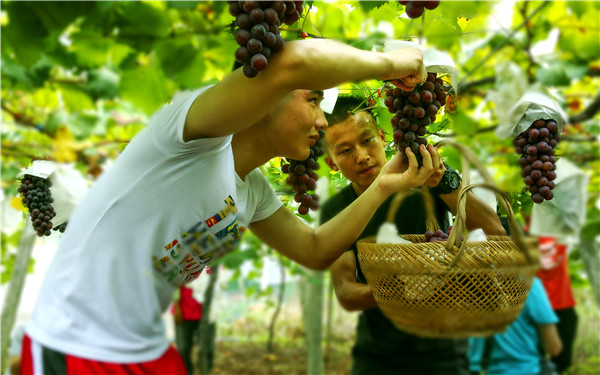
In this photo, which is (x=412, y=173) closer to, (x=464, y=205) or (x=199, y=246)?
(x=464, y=205)

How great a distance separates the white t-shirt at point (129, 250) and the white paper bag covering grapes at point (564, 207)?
3.38ft

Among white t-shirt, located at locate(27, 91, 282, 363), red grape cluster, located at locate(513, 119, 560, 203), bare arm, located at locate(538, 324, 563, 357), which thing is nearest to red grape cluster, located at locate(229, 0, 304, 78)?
white t-shirt, located at locate(27, 91, 282, 363)

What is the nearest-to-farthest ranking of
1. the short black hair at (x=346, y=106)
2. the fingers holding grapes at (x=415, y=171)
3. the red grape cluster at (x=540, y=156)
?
the fingers holding grapes at (x=415, y=171), the red grape cluster at (x=540, y=156), the short black hair at (x=346, y=106)

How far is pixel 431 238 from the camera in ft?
4.62

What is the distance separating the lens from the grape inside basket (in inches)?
42.6

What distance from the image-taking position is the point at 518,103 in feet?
4.42

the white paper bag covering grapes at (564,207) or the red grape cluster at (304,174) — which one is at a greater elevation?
the red grape cluster at (304,174)

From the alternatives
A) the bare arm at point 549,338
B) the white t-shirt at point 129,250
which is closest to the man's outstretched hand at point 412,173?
the white t-shirt at point 129,250

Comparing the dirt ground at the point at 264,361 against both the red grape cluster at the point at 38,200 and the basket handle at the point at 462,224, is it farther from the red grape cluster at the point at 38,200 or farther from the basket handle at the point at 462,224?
the basket handle at the point at 462,224

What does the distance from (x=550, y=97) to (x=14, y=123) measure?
1.31 metres

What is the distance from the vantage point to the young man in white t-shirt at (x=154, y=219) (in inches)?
38.2

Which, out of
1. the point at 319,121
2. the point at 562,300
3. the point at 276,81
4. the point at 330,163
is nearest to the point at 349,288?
the point at 330,163

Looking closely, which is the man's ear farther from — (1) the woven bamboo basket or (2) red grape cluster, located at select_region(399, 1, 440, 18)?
(2) red grape cluster, located at select_region(399, 1, 440, 18)

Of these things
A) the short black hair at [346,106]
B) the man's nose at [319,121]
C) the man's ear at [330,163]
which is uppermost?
the short black hair at [346,106]
